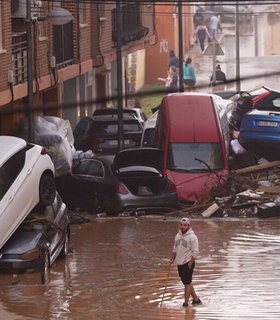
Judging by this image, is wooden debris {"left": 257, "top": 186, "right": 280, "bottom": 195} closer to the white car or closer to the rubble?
the rubble

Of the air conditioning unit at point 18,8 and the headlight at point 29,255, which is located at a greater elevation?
the air conditioning unit at point 18,8

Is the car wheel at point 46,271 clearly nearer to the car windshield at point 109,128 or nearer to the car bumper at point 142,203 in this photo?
the car bumper at point 142,203

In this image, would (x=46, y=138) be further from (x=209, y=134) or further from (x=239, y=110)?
(x=239, y=110)

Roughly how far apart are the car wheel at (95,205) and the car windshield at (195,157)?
2156mm

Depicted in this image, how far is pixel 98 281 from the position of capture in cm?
1800

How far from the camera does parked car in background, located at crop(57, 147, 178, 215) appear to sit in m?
25.4

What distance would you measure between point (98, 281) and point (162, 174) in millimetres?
8660

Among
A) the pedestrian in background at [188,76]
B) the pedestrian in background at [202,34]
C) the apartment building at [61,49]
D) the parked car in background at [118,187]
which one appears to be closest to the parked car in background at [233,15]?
the pedestrian in background at [202,34]

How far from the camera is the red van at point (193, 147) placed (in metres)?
26.7

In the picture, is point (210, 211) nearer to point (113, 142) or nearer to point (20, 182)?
point (20, 182)

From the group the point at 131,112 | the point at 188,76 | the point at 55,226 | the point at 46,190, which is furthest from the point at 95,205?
the point at 188,76

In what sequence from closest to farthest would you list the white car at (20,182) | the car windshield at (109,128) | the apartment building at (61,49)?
the white car at (20,182)
the apartment building at (61,49)
the car windshield at (109,128)

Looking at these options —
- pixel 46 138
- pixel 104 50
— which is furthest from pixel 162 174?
pixel 104 50

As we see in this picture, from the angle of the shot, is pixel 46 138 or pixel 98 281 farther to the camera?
pixel 46 138
